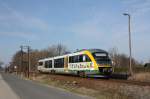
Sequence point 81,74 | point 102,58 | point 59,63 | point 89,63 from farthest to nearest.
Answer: point 59,63 < point 81,74 < point 89,63 < point 102,58

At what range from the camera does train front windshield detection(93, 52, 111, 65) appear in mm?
32916

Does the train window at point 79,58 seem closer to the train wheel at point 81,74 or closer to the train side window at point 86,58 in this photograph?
the train side window at point 86,58

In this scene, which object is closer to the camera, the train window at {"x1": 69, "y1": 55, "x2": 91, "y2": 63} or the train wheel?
the train window at {"x1": 69, "y1": 55, "x2": 91, "y2": 63}

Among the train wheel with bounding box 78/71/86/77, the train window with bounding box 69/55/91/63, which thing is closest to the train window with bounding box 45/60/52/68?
the train window with bounding box 69/55/91/63

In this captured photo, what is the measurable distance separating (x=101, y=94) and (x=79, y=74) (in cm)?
1647

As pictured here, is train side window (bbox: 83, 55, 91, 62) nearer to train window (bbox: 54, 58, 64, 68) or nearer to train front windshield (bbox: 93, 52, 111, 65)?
train front windshield (bbox: 93, 52, 111, 65)

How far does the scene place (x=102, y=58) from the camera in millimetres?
33344

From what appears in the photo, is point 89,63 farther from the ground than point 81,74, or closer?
farther from the ground

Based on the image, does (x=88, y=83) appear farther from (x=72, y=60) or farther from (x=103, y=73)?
(x=72, y=60)

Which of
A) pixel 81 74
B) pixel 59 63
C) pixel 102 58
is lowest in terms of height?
pixel 81 74

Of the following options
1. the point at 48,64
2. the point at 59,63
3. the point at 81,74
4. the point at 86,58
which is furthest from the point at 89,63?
the point at 48,64

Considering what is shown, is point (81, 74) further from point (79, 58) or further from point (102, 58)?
point (102, 58)

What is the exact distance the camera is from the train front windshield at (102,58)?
32.9 metres

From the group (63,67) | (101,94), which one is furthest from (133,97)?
(63,67)
